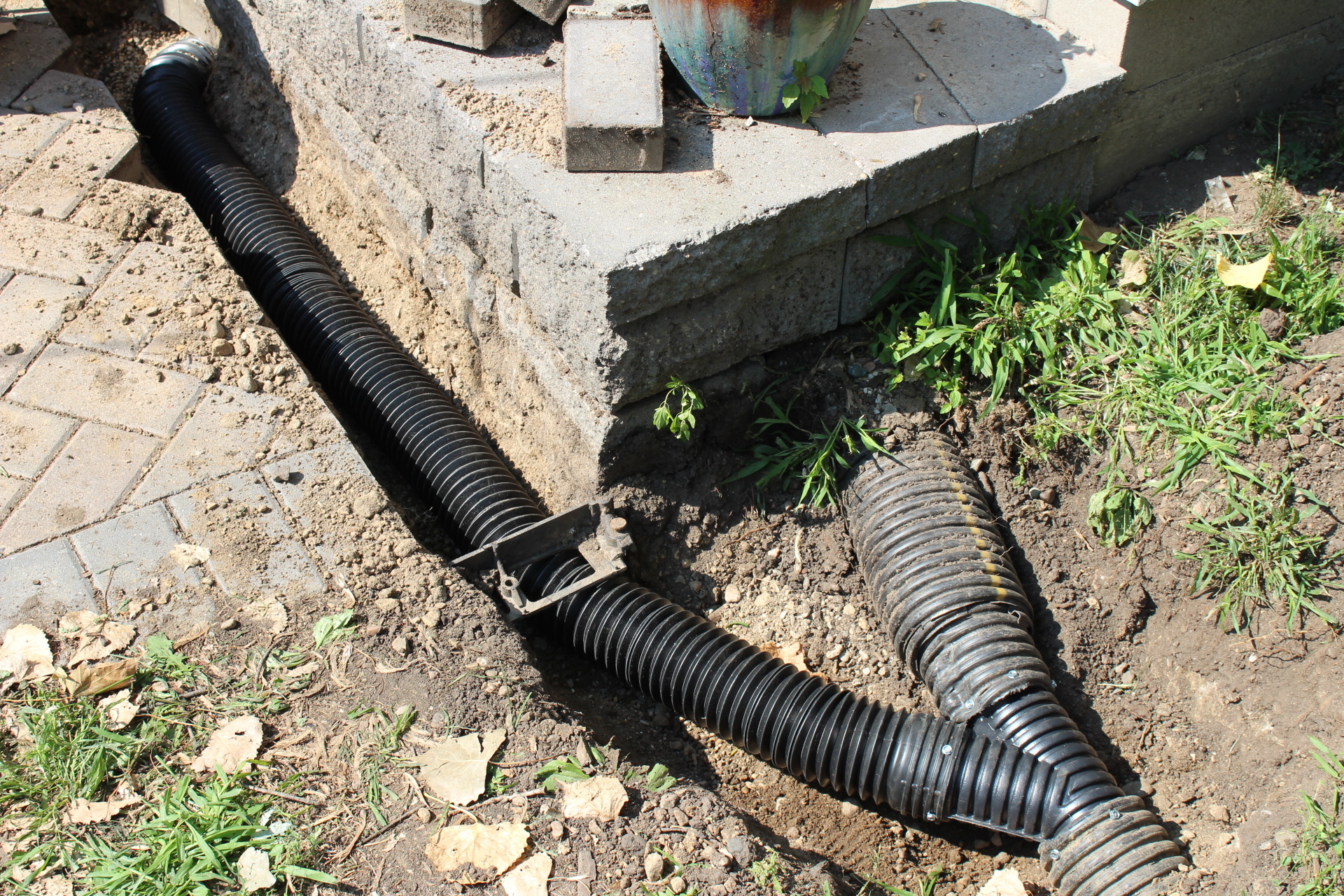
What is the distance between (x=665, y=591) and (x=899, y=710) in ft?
2.99

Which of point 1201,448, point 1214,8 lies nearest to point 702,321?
point 1201,448

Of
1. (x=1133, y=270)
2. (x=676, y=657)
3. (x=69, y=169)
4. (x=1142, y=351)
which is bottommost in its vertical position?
(x=676, y=657)

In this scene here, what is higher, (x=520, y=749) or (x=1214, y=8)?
(x=1214, y=8)

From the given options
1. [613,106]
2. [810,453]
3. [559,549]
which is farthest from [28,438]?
[810,453]

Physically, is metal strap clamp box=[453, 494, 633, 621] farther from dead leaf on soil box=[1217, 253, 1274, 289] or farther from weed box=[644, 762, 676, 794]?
dead leaf on soil box=[1217, 253, 1274, 289]

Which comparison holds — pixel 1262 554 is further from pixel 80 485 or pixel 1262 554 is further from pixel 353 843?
pixel 80 485

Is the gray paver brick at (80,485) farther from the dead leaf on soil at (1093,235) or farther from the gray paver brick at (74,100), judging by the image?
the dead leaf on soil at (1093,235)

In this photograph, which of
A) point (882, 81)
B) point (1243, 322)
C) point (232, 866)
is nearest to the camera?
point (232, 866)

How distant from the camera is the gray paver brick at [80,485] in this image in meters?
3.02

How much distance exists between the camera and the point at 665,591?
11.6ft

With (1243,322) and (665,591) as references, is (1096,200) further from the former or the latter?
(665,591)

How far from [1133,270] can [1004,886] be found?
2.14 meters

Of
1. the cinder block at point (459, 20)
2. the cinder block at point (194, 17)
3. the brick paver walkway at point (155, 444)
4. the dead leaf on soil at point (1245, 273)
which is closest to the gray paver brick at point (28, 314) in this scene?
the brick paver walkway at point (155, 444)

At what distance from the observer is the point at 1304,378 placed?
311cm
